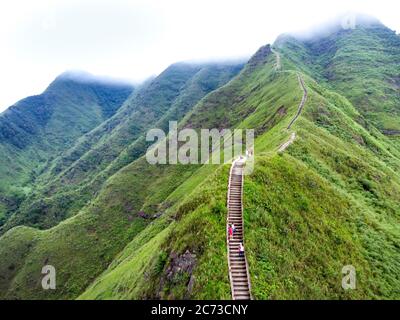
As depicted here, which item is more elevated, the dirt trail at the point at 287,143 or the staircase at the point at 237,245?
the staircase at the point at 237,245

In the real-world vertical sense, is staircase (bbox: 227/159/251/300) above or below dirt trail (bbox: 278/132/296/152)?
above

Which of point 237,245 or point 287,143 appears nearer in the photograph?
point 237,245

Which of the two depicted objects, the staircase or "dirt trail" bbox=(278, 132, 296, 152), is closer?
the staircase

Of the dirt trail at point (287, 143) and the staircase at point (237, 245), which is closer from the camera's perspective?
the staircase at point (237, 245)

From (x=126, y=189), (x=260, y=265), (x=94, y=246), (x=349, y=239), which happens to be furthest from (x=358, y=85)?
(x=260, y=265)

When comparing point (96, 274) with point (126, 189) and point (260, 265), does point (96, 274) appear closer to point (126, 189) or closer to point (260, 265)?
point (126, 189)
